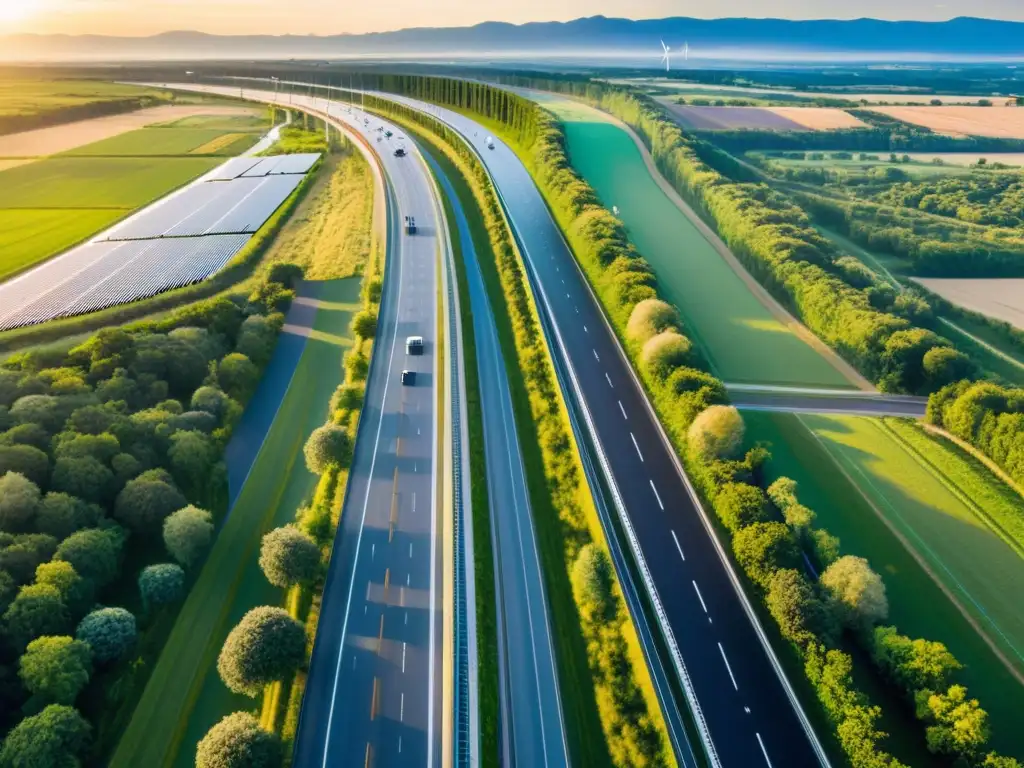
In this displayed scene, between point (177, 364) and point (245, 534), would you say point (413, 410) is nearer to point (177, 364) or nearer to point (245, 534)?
point (245, 534)

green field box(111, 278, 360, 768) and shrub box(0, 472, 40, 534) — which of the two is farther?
shrub box(0, 472, 40, 534)

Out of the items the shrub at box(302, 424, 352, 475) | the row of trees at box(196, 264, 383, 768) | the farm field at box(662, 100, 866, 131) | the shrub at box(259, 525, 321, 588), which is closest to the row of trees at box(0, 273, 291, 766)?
the shrub at box(259, 525, 321, 588)

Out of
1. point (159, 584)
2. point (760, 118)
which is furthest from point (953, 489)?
point (760, 118)

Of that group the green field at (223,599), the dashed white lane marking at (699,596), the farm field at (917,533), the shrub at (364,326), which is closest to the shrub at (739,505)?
the dashed white lane marking at (699,596)

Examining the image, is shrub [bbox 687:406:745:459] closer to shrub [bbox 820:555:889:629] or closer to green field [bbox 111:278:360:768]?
shrub [bbox 820:555:889:629]

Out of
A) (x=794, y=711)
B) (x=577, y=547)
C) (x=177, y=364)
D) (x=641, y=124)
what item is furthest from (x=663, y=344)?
(x=641, y=124)

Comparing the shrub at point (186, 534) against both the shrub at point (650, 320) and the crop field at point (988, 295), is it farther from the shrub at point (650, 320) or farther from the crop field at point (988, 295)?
the crop field at point (988, 295)

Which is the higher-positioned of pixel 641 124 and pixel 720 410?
pixel 641 124
